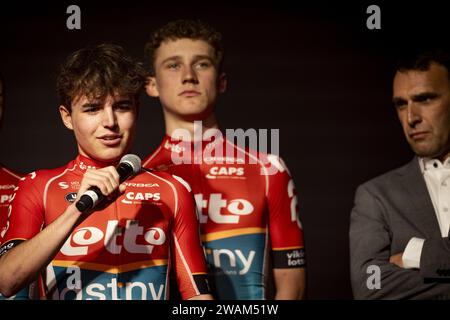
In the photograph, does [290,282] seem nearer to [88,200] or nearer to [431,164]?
[431,164]

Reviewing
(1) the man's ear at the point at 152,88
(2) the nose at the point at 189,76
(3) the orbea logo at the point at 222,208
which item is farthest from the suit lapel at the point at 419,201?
(1) the man's ear at the point at 152,88

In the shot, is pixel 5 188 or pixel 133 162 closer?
pixel 133 162

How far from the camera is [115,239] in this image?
8.67 ft

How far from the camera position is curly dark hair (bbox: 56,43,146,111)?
8.77ft

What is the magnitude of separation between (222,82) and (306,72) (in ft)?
1.53

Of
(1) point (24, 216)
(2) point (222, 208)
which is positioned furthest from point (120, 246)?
(2) point (222, 208)

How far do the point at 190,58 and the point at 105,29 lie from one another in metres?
0.47

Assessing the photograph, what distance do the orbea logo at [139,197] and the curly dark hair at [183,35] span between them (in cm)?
75

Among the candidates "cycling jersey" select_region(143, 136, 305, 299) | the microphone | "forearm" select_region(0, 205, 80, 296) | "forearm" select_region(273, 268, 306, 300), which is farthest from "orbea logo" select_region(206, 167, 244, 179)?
"forearm" select_region(0, 205, 80, 296)

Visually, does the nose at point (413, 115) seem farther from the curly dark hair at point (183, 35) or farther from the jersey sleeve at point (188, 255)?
the jersey sleeve at point (188, 255)

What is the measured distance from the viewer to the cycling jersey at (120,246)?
2576mm

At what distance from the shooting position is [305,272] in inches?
123

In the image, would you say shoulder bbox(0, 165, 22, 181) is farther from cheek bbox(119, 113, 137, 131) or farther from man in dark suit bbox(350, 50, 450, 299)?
man in dark suit bbox(350, 50, 450, 299)
